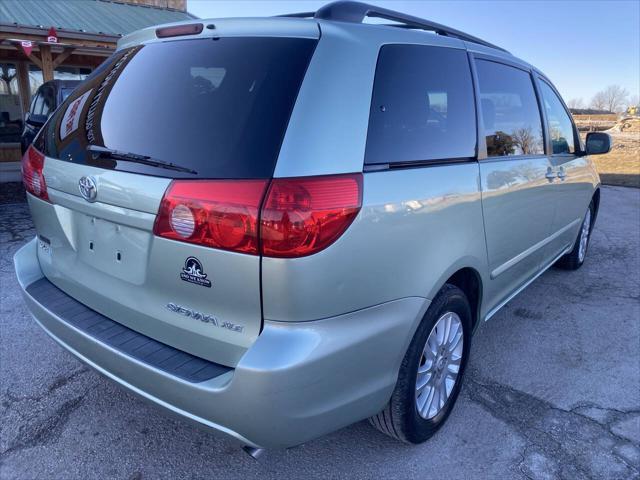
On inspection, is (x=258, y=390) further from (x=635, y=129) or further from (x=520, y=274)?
(x=635, y=129)

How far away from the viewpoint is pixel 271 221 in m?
1.59

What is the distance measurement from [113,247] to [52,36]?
9108 millimetres

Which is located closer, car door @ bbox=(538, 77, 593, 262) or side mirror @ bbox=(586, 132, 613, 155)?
car door @ bbox=(538, 77, 593, 262)

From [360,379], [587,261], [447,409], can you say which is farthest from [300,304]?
[587,261]

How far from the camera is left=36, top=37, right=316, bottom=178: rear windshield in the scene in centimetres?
169

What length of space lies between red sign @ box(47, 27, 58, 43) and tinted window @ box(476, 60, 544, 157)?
885 centimetres

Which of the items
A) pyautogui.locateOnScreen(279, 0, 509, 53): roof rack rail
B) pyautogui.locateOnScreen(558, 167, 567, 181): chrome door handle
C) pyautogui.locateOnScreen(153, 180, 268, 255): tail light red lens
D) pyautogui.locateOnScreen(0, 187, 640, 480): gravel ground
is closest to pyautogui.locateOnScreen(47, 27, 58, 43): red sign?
pyautogui.locateOnScreen(0, 187, 640, 480): gravel ground

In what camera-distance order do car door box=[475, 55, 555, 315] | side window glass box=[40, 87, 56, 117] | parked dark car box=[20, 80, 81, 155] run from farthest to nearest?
side window glass box=[40, 87, 56, 117] < parked dark car box=[20, 80, 81, 155] < car door box=[475, 55, 555, 315]

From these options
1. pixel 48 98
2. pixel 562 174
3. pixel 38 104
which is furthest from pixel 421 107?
pixel 38 104

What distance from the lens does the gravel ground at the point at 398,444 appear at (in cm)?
222

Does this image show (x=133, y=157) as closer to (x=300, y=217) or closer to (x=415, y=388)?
(x=300, y=217)

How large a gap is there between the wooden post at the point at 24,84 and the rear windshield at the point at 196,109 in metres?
13.4

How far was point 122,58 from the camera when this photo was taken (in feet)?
7.79

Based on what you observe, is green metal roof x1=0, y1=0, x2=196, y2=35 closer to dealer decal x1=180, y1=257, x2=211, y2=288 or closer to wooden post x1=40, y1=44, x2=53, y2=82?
wooden post x1=40, y1=44, x2=53, y2=82
